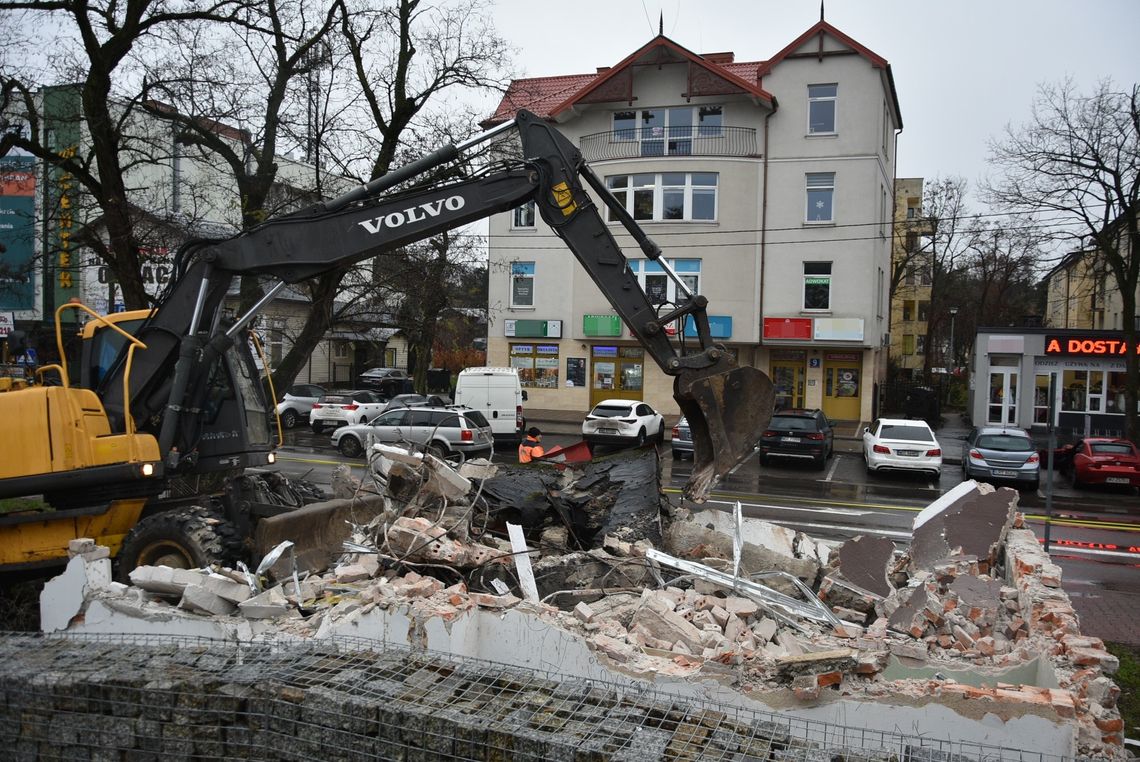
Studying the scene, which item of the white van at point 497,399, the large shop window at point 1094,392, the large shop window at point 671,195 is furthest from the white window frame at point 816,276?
the white van at point 497,399

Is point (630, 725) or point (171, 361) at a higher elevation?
point (171, 361)

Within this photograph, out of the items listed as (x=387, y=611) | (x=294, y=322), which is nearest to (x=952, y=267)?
(x=294, y=322)

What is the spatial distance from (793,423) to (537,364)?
1341 centimetres

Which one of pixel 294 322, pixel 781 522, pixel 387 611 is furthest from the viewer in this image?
pixel 294 322

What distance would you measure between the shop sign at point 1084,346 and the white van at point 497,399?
2109 cm

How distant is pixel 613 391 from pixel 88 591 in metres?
27.7

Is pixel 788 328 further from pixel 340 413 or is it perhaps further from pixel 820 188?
pixel 340 413

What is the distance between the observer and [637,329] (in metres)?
8.48

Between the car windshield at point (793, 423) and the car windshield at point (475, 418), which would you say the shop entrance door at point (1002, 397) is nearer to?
the car windshield at point (793, 423)

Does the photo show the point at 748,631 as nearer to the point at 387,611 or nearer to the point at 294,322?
the point at 387,611

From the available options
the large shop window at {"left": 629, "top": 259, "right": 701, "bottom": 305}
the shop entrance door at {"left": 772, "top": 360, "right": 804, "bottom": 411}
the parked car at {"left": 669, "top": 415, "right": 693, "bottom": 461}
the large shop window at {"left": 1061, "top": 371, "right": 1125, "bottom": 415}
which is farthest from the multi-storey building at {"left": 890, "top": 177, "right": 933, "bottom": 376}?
the parked car at {"left": 669, "top": 415, "right": 693, "bottom": 461}

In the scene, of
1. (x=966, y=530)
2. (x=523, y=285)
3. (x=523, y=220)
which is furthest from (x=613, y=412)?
(x=966, y=530)

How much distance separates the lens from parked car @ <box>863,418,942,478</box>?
21.6 metres

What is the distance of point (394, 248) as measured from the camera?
8570mm
